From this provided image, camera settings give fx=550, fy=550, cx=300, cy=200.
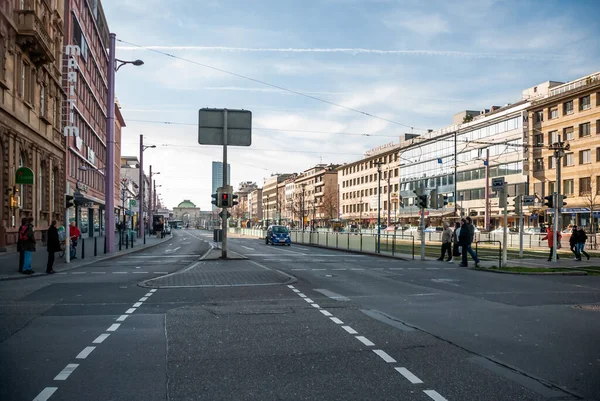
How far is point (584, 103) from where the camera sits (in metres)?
60.2

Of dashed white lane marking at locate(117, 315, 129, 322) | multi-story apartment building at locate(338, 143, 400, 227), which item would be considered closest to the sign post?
dashed white lane marking at locate(117, 315, 129, 322)

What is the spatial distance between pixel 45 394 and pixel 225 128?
1953 cm

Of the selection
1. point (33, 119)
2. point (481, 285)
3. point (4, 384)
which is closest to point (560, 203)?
point (481, 285)

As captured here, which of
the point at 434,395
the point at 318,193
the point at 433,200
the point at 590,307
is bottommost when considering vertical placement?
the point at 590,307

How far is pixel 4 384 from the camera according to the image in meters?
5.46

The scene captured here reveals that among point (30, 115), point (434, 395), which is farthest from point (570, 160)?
point (434, 395)

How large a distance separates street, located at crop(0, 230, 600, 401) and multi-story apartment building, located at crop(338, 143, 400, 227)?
82.0m

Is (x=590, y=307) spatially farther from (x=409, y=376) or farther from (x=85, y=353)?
(x=85, y=353)

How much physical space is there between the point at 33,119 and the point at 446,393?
106ft

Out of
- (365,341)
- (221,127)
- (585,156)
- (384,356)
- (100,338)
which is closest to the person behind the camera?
(384,356)

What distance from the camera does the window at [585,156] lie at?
5933 cm

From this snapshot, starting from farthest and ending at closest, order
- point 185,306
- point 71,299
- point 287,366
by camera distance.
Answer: point 71,299, point 185,306, point 287,366

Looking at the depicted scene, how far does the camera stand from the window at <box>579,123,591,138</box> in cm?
5974

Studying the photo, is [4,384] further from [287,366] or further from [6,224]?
[6,224]
